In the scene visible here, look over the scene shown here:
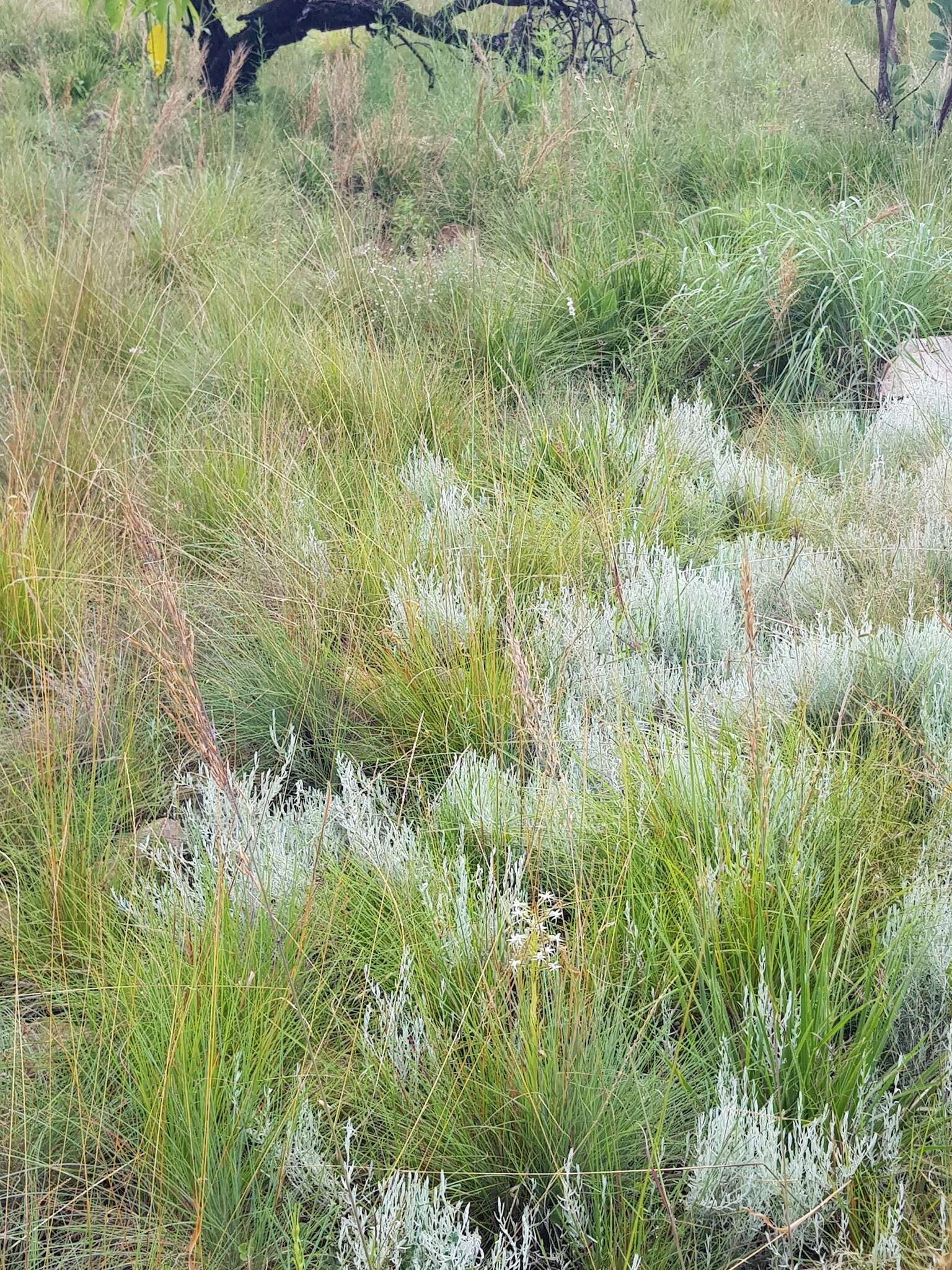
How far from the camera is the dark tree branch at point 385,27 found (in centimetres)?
681

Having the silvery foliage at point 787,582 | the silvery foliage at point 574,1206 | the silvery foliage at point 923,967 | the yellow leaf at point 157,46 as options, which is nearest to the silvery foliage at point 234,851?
the silvery foliage at point 574,1206

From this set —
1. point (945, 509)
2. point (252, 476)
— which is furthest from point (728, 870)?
point (252, 476)

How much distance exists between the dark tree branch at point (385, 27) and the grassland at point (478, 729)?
7.17 ft

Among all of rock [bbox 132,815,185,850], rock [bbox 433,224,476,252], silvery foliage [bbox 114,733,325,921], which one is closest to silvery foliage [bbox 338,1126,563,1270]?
silvery foliage [bbox 114,733,325,921]

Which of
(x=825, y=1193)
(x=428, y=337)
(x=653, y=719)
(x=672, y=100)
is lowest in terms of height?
(x=825, y=1193)

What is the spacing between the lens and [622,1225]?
52.1 inches

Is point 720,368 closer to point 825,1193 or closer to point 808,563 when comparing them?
point 808,563

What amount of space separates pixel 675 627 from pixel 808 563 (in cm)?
48

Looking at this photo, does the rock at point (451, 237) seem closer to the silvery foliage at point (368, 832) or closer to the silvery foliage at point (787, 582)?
the silvery foliage at point (787, 582)

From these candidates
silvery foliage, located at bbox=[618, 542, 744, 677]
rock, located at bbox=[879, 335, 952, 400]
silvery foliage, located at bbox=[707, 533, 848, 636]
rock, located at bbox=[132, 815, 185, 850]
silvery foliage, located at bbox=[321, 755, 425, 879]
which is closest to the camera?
silvery foliage, located at bbox=[321, 755, 425, 879]

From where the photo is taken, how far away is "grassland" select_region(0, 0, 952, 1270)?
1.39 metres

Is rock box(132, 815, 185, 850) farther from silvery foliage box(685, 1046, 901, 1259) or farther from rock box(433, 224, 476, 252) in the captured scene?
rock box(433, 224, 476, 252)

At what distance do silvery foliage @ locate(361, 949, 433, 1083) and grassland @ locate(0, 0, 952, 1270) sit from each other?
0.05ft

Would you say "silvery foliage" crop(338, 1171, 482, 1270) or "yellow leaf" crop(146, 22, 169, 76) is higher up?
"yellow leaf" crop(146, 22, 169, 76)
